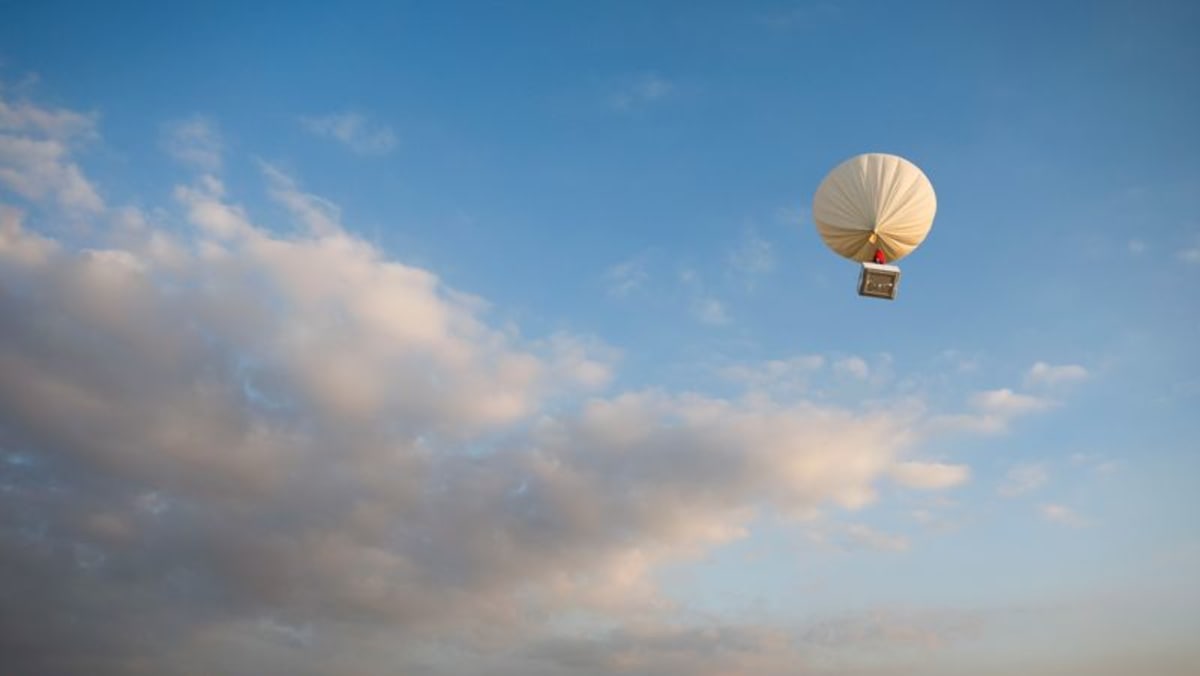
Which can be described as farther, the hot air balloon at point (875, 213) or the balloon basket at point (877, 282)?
the hot air balloon at point (875, 213)

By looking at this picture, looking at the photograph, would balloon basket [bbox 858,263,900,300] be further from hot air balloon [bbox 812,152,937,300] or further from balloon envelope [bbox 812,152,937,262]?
balloon envelope [bbox 812,152,937,262]

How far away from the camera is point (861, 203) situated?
1594 inches

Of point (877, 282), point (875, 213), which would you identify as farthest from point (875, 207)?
point (877, 282)

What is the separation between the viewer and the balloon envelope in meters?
40.3

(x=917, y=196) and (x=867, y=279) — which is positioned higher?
(x=917, y=196)

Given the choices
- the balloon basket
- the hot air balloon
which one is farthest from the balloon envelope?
the balloon basket

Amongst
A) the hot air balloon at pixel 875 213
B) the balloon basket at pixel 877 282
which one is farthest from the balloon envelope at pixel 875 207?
the balloon basket at pixel 877 282

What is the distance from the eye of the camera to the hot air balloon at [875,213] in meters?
40.1

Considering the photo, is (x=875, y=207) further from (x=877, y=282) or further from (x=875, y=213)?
(x=877, y=282)

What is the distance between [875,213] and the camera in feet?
132

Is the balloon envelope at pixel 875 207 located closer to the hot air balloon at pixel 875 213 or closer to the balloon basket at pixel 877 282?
the hot air balloon at pixel 875 213

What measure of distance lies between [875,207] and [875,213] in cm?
32

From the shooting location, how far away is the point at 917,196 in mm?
41031

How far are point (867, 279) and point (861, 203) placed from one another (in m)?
4.03
